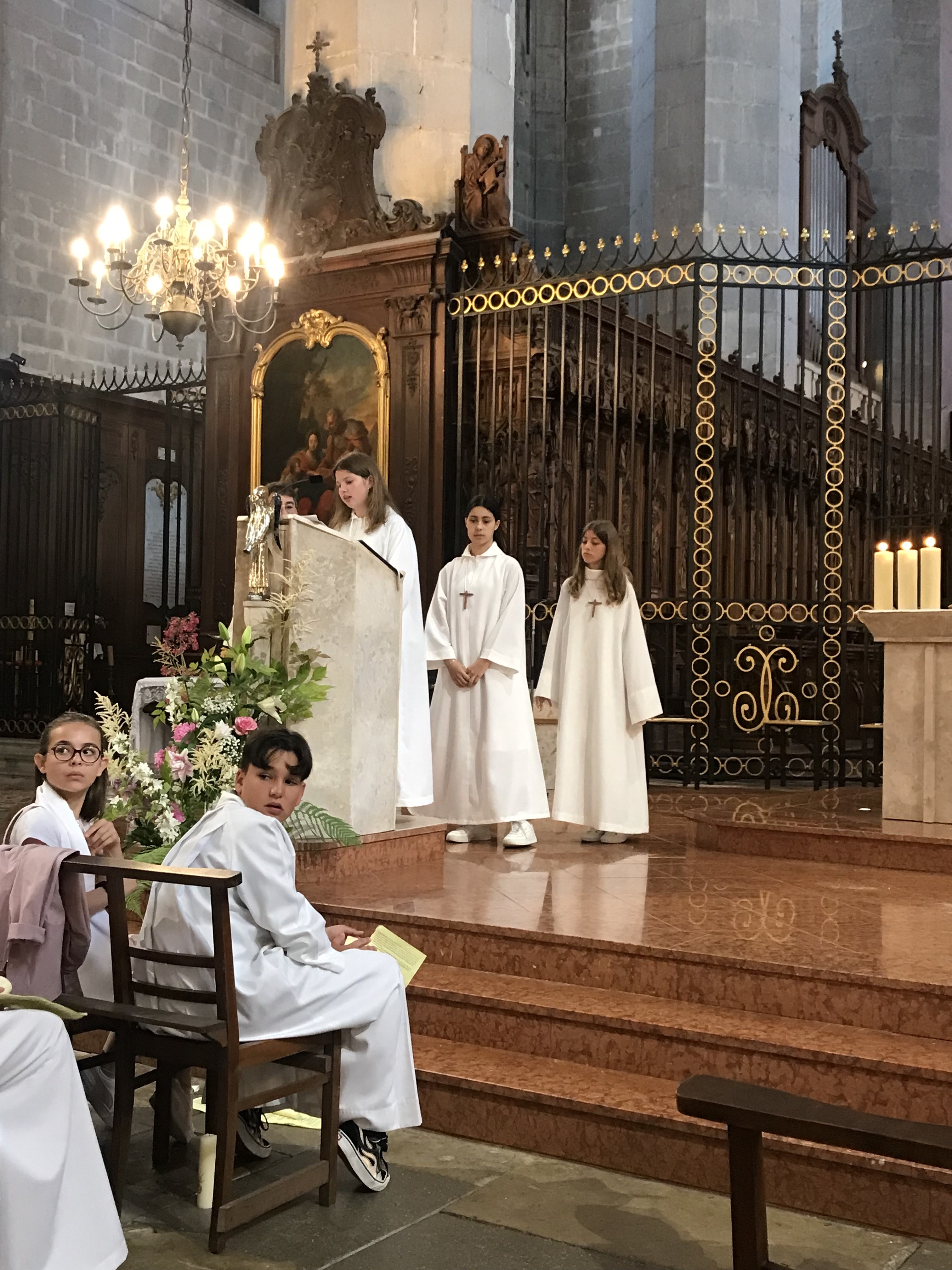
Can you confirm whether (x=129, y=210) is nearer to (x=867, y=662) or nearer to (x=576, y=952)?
(x=867, y=662)

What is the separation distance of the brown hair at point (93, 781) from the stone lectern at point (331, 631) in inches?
69.9

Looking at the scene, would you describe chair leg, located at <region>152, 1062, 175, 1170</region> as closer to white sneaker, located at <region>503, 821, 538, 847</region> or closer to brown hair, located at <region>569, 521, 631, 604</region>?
white sneaker, located at <region>503, 821, 538, 847</region>

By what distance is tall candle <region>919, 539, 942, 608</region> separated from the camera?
6.85m

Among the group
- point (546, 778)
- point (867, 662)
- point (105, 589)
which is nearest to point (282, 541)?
point (546, 778)

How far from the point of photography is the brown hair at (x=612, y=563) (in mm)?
7520

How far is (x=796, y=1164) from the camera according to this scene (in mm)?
3797

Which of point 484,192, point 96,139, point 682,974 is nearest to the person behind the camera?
point 682,974

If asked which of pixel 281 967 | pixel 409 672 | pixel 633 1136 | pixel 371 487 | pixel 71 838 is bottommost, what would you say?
pixel 633 1136

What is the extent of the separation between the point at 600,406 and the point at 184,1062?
→ 25.6 feet

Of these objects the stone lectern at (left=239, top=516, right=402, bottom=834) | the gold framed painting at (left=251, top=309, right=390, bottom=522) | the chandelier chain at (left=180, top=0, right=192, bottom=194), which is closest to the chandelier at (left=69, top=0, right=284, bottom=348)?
the gold framed painting at (left=251, top=309, right=390, bottom=522)

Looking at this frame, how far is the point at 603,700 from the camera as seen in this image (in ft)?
24.8

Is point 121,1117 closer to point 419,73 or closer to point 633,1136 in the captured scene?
point 633,1136

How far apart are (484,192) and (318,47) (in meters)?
1.90

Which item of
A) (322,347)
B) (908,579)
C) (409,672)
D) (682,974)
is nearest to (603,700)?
(409,672)
